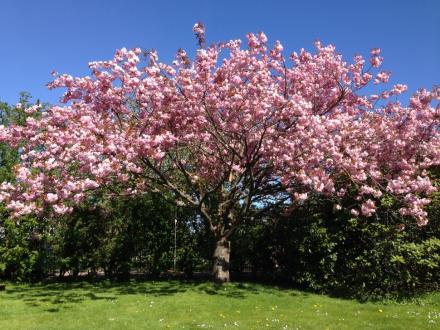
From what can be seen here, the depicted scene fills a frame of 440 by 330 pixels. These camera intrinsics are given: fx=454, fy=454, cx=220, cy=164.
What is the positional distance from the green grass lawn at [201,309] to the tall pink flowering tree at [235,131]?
1.99m

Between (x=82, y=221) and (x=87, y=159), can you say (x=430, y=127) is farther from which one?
(x=82, y=221)

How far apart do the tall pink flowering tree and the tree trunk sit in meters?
0.14

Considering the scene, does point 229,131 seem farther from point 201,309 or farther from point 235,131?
point 201,309

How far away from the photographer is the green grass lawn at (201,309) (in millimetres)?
7988

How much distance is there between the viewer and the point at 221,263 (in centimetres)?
1262

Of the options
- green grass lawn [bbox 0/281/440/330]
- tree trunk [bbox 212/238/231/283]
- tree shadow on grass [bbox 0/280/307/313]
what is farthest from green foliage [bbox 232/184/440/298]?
tree trunk [bbox 212/238/231/283]

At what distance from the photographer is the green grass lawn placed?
7.99 metres

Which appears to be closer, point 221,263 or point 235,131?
point 235,131

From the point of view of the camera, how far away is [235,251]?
14.4 meters

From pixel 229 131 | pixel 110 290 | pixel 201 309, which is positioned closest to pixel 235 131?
pixel 229 131

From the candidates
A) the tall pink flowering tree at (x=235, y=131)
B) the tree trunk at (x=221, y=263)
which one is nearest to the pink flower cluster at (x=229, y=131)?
the tall pink flowering tree at (x=235, y=131)

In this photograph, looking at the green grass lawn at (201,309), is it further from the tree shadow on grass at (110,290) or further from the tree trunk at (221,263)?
the tree trunk at (221,263)

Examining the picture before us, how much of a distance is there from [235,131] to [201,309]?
4003 mm

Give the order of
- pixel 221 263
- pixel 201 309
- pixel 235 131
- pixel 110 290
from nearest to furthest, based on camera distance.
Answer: pixel 201 309, pixel 235 131, pixel 110 290, pixel 221 263
